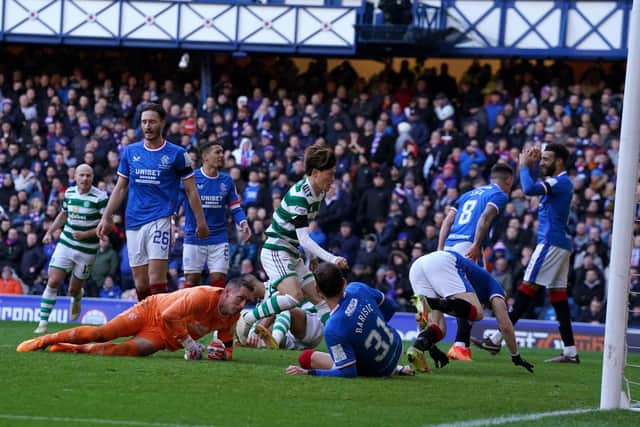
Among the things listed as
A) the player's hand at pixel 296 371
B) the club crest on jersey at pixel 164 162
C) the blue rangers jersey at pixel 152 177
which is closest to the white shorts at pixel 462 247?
the blue rangers jersey at pixel 152 177

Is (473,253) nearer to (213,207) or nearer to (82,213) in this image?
(213,207)

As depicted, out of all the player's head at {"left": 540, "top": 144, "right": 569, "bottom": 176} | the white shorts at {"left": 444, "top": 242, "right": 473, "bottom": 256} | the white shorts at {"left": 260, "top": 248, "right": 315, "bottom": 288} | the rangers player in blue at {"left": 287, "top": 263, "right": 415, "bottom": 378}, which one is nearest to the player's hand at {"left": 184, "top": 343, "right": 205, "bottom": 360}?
the white shorts at {"left": 260, "top": 248, "right": 315, "bottom": 288}

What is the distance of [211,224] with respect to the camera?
50.8 feet

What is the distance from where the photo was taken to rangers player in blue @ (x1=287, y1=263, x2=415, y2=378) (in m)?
9.94

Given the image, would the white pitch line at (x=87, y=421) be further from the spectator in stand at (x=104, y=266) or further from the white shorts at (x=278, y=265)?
the spectator in stand at (x=104, y=266)

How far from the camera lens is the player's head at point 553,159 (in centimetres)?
1381

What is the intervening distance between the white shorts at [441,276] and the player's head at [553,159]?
270cm

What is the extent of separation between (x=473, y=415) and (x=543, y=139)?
51.4 feet

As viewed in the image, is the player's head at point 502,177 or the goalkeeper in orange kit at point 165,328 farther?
the player's head at point 502,177

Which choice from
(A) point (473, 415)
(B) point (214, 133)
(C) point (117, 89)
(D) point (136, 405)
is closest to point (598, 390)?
(A) point (473, 415)

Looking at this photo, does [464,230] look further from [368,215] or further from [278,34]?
[278,34]

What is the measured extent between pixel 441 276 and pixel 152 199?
371 cm

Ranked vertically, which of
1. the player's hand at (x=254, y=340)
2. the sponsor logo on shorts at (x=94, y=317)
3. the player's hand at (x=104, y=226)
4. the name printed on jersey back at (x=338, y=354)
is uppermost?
the player's hand at (x=104, y=226)

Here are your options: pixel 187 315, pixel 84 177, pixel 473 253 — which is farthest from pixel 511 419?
pixel 84 177
